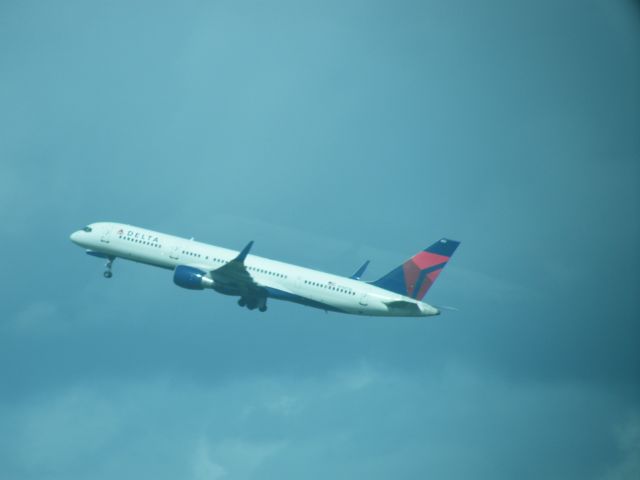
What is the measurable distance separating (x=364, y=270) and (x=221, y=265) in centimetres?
1431

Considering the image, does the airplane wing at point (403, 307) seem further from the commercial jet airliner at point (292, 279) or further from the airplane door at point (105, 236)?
the airplane door at point (105, 236)

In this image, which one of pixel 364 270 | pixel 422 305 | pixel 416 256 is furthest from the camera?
pixel 364 270

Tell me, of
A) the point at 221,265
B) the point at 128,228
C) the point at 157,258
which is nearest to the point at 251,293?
the point at 221,265

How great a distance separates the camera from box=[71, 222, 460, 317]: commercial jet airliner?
70.8 metres

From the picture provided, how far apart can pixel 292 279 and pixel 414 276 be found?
1136 cm

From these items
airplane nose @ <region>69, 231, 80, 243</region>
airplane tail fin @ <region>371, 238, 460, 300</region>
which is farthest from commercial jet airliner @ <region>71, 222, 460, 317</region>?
airplane nose @ <region>69, 231, 80, 243</region>

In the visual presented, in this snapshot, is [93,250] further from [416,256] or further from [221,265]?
[416,256]

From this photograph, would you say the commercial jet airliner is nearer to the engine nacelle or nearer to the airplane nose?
the engine nacelle

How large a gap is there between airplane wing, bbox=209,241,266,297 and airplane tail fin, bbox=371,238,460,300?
11.3m

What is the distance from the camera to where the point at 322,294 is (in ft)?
236

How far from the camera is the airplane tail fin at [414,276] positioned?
7269 cm

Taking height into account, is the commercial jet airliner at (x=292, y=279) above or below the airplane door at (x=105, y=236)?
below

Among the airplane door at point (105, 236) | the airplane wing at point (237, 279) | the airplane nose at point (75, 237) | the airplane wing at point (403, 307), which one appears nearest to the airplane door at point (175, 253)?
the airplane wing at point (237, 279)

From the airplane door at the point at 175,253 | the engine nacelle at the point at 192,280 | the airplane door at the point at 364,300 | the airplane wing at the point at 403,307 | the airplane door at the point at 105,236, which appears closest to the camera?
the airplane wing at the point at 403,307
